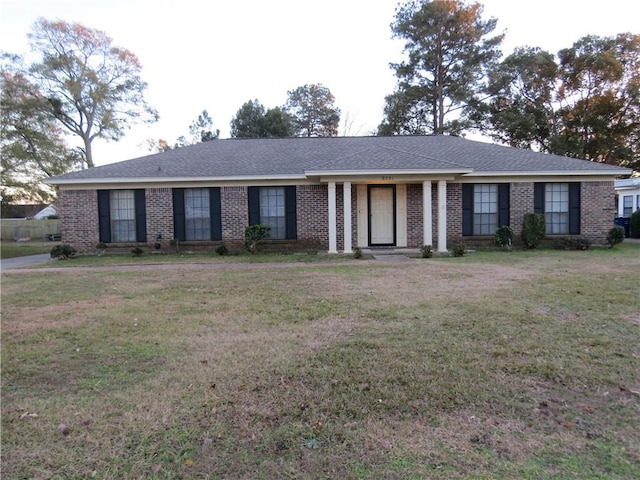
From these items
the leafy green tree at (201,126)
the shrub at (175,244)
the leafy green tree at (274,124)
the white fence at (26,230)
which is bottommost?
the shrub at (175,244)

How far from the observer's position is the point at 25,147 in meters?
22.3

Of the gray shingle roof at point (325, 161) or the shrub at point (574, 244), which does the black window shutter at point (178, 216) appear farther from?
the shrub at point (574, 244)

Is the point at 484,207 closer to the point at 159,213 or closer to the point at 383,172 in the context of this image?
the point at 383,172

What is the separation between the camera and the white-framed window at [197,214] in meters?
14.3

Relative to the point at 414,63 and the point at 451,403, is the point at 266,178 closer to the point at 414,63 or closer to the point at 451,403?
the point at 451,403

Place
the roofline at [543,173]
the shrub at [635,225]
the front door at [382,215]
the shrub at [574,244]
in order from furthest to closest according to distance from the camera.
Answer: the shrub at [635,225] → the front door at [382,215] → the roofline at [543,173] → the shrub at [574,244]

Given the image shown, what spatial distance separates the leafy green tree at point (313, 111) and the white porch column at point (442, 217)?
81.2ft

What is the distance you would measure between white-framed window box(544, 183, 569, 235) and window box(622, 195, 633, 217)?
481 inches

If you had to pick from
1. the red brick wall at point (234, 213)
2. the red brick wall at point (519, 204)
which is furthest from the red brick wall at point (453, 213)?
the red brick wall at point (234, 213)

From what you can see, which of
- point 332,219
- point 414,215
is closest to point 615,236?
point 414,215

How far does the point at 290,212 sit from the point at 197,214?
3.23 meters

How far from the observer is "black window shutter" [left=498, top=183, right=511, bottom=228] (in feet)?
46.9

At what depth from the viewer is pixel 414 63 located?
29.9 meters

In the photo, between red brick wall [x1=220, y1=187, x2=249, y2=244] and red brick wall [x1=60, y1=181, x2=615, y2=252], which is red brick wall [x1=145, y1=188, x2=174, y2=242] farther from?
red brick wall [x1=220, y1=187, x2=249, y2=244]
